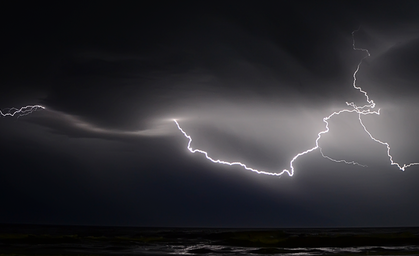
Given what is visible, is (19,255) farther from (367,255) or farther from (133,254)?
(367,255)

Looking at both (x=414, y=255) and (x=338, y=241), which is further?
(x=338, y=241)

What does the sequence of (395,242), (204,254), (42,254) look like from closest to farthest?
(42,254) < (204,254) < (395,242)

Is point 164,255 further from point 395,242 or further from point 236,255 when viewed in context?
point 395,242

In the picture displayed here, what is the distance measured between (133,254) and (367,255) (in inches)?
628

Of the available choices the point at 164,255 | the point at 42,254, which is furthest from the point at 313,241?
the point at 42,254

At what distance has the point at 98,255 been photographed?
25.9 m

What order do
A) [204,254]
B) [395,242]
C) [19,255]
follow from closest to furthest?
1. [19,255]
2. [204,254]
3. [395,242]

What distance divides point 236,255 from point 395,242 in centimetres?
2199

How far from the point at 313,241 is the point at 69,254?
2572 centimetres

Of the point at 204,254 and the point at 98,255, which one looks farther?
the point at 204,254

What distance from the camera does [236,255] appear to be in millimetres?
27172

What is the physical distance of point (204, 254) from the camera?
1120 inches

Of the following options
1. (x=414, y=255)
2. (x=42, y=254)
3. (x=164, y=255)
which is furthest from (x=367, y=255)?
(x=42, y=254)

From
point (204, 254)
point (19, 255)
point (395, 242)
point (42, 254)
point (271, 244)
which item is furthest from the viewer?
point (395, 242)
